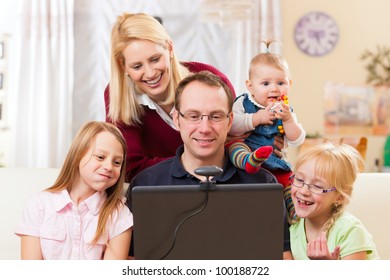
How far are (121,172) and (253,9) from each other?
134 inches

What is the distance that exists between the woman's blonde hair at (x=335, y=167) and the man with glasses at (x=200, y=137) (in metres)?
0.14

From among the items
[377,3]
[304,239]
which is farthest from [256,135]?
[377,3]

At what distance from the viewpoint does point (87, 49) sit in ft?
16.4

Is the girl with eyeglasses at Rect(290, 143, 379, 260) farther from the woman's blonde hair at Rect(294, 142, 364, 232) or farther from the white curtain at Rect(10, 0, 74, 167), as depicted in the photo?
the white curtain at Rect(10, 0, 74, 167)

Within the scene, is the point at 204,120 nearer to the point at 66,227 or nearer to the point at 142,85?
the point at 142,85

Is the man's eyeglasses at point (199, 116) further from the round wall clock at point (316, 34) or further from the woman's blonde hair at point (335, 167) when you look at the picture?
the round wall clock at point (316, 34)

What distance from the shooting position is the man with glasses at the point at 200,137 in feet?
5.74

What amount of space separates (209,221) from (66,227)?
2.06 ft

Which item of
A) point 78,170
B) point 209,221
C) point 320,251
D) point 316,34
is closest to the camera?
point 209,221

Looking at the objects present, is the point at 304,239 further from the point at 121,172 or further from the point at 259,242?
the point at 121,172

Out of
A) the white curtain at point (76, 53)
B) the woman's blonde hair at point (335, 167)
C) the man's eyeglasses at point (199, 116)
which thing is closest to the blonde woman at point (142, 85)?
the man's eyeglasses at point (199, 116)

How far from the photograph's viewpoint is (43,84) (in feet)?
16.2

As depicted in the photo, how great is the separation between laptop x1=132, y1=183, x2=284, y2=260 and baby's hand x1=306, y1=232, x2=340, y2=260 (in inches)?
12.2

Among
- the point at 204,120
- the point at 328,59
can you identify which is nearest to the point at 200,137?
the point at 204,120
